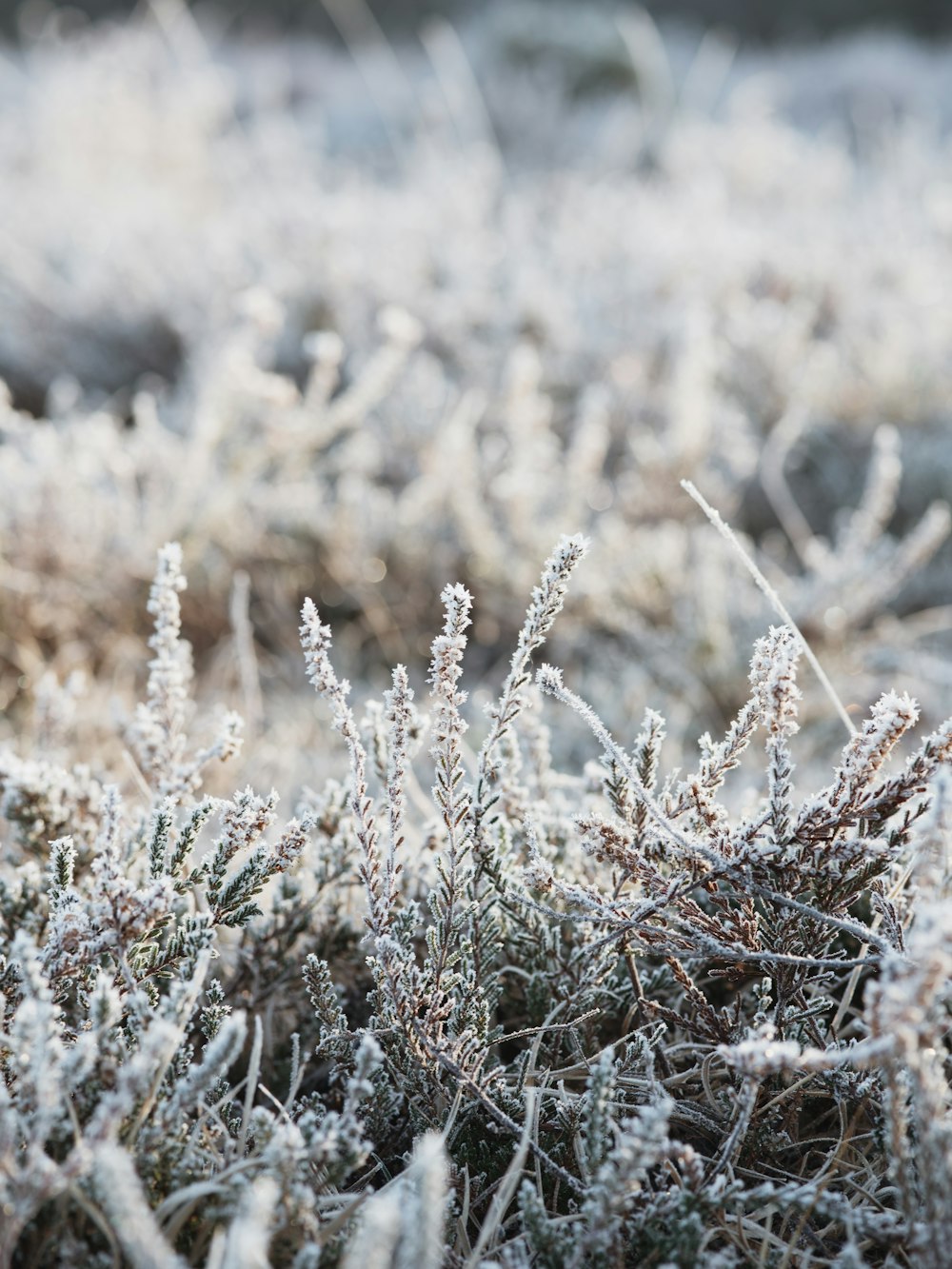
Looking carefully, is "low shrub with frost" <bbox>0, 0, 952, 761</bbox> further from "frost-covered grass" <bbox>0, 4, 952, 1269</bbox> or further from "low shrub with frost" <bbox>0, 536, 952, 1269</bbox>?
"low shrub with frost" <bbox>0, 536, 952, 1269</bbox>

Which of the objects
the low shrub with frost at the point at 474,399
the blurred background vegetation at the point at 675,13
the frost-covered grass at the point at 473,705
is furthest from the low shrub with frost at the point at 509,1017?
the blurred background vegetation at the point at 675,13

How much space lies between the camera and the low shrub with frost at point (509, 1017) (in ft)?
2.27

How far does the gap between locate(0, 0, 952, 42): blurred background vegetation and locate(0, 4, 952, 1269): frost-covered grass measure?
8.93m

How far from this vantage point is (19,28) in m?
13.4

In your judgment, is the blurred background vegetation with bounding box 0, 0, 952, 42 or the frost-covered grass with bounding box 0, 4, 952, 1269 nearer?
the frost-covered grass with bounding box 0, 4, 952, 1269

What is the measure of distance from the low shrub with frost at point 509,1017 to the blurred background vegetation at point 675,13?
13349 millimetres

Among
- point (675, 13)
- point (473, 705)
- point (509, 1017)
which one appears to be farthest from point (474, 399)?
point (675, 13)

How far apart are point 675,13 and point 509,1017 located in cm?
1595

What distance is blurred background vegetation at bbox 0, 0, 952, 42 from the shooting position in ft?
42.1

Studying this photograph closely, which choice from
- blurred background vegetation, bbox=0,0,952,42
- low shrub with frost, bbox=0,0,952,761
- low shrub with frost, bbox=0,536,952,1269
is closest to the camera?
low shrub with frost, bbox=0,536,952,1269

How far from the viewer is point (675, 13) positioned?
14.0m

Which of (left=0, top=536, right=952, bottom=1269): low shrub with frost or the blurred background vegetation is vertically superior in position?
the blurred background vegetation

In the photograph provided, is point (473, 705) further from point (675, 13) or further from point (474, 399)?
point (675, 13)

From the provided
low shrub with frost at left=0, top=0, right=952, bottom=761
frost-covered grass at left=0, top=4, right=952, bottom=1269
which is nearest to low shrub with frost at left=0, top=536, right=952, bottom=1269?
frost-covered grass at left=0, top=4, right=952, bottom=1269
